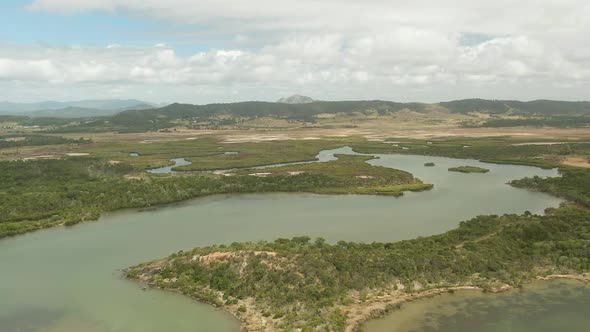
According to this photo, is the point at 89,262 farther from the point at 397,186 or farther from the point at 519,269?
the point at 397,186

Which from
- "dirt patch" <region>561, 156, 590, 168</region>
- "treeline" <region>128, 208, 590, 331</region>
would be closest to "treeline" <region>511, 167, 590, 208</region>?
"dirt patch" <region>561, 156, 590, 168</region>

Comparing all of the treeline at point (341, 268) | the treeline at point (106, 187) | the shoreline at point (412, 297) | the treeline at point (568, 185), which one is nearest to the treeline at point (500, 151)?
the treeline at point (568, 185)

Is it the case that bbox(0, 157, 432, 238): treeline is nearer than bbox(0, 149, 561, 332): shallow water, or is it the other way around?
bbox(0, 149, 561, 332): shallow water

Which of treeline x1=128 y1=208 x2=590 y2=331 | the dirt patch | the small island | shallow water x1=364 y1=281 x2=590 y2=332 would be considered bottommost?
shallow water x1=364 y1=281 x2=590 y2=332

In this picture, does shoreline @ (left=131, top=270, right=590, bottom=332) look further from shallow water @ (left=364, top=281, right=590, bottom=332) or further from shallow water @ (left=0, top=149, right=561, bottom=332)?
shallow water @ (left=0, top=149, right=561, bottom=332)

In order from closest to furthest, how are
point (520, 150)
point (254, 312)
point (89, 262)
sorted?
point (254, 312), point (89, 262), point (520, 150)

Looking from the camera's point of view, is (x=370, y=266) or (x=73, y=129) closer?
(x=370, y=266)

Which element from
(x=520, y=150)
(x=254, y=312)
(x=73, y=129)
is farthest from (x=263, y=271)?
(x=73, y=129)
